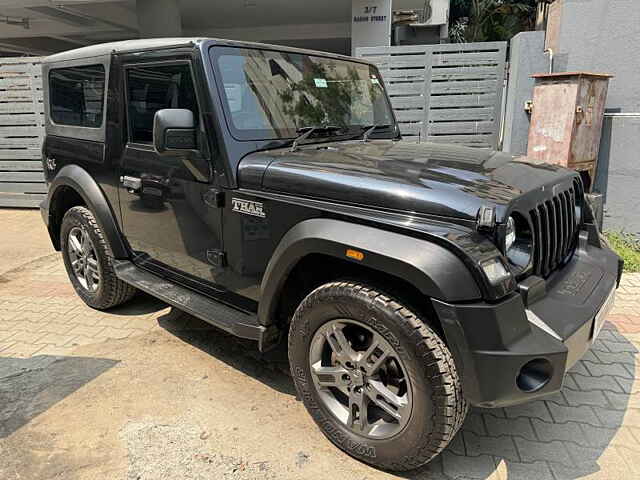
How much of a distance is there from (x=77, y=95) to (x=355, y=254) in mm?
2898

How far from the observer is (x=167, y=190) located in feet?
10.3

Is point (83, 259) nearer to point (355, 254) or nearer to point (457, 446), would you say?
point (355, 254)

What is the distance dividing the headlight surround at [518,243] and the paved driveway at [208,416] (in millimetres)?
994

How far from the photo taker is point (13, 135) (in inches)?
305

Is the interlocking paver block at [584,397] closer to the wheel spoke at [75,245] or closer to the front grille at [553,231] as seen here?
the front grille at [553,231]

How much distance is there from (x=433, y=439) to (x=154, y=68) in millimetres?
2614

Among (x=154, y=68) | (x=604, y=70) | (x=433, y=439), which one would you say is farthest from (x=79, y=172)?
(x=604, y=70)

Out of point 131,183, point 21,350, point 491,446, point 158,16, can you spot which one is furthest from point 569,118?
point 158,16

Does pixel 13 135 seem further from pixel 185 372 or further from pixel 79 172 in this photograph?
pixel 185 372

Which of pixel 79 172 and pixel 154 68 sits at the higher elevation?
pixel 154 68

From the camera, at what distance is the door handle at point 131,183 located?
333cm

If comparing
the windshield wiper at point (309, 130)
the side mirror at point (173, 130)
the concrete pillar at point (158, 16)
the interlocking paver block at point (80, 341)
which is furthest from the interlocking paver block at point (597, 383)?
the concrete pillar at point (158, 16)

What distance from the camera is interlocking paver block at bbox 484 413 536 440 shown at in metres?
2.64

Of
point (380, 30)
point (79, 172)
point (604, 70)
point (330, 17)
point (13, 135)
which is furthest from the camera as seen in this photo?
point (330, 17)
